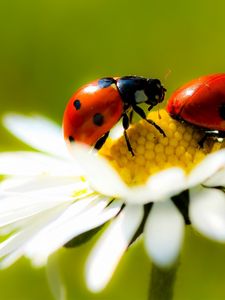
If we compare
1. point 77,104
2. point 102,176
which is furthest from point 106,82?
point 102,176

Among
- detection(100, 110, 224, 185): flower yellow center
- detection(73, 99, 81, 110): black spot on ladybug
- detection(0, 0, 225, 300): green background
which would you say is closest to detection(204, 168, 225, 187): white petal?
detection(100, 110, 224, 185): flower yellow center

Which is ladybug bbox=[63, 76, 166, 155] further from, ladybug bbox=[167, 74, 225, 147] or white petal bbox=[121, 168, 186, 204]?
white petal bbox=[121, 168, 186, 204]

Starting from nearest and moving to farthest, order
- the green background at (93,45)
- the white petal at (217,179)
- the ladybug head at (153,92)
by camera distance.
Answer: the white petal at (217,179), the ladybug head at (153,92), the green background at (93,45)

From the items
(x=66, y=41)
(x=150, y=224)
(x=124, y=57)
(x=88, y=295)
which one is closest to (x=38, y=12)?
(x=66, y=41)

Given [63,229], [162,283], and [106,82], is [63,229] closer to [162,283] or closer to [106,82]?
[162,283]

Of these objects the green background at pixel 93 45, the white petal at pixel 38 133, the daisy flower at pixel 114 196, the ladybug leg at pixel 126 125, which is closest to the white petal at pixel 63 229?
the daisy flower at pixel 114 196

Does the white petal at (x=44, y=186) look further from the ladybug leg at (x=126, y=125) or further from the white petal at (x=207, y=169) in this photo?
the white petal at (x=207, y=169)

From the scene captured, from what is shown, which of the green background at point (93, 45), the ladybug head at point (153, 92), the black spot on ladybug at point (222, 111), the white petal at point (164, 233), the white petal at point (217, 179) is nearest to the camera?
the white petal at point (164, 233)

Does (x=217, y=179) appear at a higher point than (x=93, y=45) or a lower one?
higher

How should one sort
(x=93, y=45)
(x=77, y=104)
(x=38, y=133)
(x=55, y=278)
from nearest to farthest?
(x=55, y=278)
(x=77, y=104)
(x=38, y=133)
(x=93, y=45)
